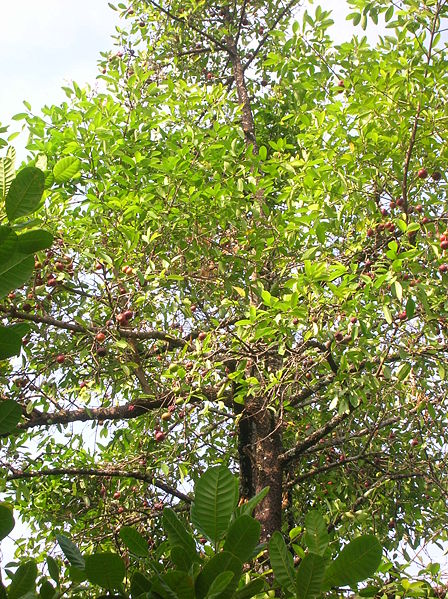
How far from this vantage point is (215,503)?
1.14 metres

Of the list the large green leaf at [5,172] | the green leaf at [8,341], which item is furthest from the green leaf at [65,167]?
the green leaf at [8,341]

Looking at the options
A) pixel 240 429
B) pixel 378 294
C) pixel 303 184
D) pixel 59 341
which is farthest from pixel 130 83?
pixel 240 429

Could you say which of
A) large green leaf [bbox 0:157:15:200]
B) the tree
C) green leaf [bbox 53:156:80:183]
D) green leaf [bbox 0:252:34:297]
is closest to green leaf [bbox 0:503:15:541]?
green leaf [bbox 0:252:34:297]

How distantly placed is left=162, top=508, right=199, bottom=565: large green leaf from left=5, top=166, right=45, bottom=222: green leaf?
23.9 inches

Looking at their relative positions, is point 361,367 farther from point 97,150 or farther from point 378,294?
point 97,150

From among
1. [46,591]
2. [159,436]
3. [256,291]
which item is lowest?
[46,591]

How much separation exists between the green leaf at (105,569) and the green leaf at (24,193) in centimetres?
60

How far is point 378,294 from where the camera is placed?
14.1 ft

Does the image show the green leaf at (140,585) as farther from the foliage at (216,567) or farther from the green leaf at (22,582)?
the green leaf at (22,582)

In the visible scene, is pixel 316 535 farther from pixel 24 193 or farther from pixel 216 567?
pixel 24 193

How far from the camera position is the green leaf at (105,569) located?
107cm

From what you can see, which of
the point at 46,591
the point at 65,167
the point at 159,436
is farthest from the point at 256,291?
the point at 46,591

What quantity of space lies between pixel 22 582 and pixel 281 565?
1.46 feet

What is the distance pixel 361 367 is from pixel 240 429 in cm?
153
